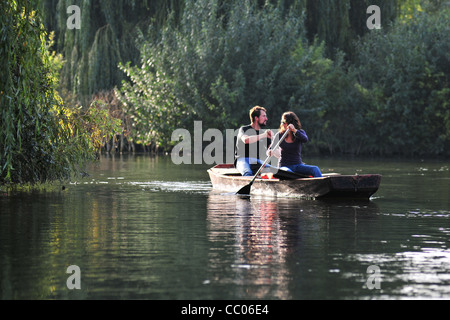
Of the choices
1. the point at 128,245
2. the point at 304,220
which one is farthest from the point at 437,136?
the point at 128,245

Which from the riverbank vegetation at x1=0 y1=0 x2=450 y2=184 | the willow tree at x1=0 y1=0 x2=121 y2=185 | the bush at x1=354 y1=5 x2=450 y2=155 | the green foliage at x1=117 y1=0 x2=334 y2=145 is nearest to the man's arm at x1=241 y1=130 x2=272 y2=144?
the willow tree at x1=0 y1=0 x2=121 y2=185

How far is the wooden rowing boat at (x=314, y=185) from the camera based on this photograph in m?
17.5

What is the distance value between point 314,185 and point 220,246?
686 centimetres

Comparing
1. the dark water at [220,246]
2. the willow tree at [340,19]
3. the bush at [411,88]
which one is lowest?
the dark water at [220,246]

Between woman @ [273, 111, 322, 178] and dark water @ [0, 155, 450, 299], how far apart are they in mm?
679

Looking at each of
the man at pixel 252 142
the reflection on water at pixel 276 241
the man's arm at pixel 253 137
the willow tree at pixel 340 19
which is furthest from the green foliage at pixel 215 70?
the reflection on water at pixel 276 241

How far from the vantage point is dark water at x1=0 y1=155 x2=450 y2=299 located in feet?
27.9

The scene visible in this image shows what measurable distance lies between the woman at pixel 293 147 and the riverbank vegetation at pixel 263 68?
758 inches

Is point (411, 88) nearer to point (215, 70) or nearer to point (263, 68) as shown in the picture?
point (263, 68)

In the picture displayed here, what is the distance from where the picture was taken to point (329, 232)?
12648 mm

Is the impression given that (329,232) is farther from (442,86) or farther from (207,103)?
(442,86)

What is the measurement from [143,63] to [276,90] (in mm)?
5792

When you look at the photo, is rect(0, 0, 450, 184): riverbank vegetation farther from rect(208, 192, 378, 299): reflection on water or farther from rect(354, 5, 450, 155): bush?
rect(208, 192, 378, 299): reflection on water

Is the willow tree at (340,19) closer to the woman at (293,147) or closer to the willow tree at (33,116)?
the willow tree at (33,116)
